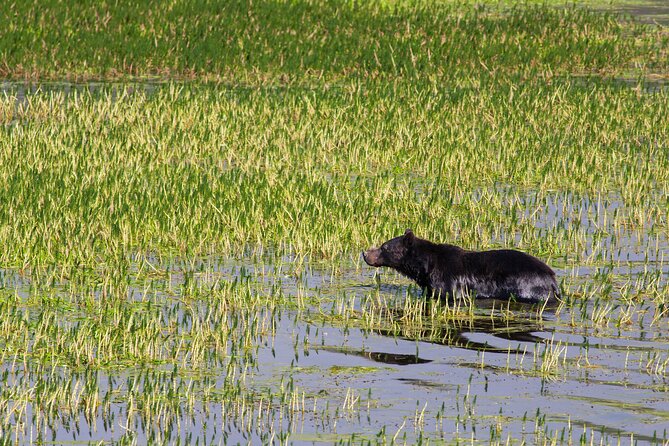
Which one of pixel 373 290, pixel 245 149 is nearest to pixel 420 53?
pixel 245 149

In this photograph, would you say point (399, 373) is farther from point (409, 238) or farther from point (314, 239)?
point (314, 239)

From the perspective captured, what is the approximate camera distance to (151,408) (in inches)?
272

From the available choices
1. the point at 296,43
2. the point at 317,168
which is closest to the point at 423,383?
the point at 317,168

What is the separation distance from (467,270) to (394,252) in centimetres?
65

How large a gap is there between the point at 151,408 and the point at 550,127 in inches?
484

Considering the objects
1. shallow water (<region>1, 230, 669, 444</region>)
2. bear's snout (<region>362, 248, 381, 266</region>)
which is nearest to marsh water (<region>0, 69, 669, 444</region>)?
shallow water (<region>1, 230, 669, 444</region>)

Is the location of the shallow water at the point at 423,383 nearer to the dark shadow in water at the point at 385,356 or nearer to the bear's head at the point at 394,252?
the dark shadow in water at the point at 385,356

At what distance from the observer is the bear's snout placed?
10156 millimetres

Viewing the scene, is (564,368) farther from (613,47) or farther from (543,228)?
(613,47)

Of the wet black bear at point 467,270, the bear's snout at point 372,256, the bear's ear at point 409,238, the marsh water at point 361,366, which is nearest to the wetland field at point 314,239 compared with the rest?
the marsh water at point 361,366

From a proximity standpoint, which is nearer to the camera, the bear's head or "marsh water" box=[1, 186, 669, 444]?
"marsh water" box=[1, 186, 669, 444]

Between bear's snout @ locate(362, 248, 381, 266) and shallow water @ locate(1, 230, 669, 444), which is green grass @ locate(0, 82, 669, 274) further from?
shallow water @ locate(1, 230, 669, 444)

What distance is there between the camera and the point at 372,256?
10188 mm

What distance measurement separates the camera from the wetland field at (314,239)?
7.09 metres
